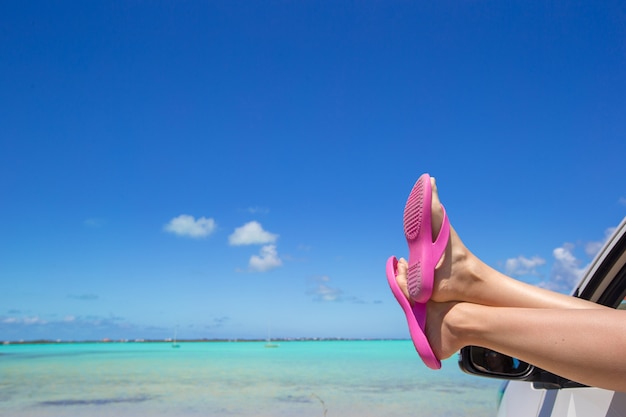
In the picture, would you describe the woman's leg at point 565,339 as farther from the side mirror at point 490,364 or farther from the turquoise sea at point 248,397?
the turquoise sea at point 248,397

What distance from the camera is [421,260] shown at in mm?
1314

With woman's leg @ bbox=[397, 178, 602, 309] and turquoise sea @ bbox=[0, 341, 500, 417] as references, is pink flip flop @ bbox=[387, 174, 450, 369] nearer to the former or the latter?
woman's leg @ bbox=[397, 178, 602, 309]

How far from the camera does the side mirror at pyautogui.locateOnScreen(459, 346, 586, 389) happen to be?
1323mm

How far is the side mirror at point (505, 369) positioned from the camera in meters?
1.32

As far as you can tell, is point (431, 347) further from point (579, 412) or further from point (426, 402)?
point (426, 402)

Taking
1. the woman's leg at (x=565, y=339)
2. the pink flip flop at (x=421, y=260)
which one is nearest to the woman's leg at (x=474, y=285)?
the pink flip flop at (x=421, y=260)

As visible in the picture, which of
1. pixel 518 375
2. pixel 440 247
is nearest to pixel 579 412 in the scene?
pixel 518 375

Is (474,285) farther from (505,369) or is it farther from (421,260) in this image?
(505,369)

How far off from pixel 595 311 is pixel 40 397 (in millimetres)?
13462

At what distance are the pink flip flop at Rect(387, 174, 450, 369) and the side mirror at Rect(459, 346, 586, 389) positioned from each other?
13 centimetres

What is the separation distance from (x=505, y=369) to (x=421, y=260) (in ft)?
1.30

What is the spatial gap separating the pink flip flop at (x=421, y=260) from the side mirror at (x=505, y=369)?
0.43 feet

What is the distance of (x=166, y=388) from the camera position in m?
14.0

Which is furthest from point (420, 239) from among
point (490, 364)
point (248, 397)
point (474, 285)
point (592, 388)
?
point (248, 397)
